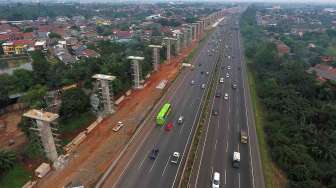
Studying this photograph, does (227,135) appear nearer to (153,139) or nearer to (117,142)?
(153,139)

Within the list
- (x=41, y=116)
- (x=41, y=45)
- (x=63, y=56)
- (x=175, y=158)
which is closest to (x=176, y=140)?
(x=175, y=158)

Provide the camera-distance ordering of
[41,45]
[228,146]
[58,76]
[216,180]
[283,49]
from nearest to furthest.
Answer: [216,180]
[228,146]
[58,76]
[41,45]
[283,49]

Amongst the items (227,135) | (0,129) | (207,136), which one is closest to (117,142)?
(207,136)

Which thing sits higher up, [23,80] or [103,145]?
[23,80]

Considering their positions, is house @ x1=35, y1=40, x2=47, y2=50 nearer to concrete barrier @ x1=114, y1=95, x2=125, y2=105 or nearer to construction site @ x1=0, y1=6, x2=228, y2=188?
construction site @ x1=0, y1=6, x2=228, y2=188

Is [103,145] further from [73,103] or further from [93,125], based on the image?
[73,103]

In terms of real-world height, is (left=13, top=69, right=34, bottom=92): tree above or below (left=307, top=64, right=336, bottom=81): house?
above

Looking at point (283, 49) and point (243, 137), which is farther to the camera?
point (283, 49)

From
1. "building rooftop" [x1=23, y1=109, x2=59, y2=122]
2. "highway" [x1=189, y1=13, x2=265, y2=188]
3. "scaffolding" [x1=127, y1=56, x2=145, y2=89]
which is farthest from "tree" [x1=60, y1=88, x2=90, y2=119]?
"highway" [x1=189, y1=13, x2=265, y2=188]
